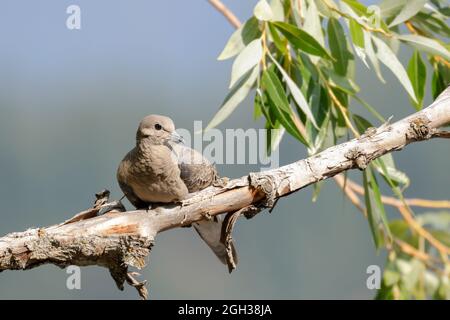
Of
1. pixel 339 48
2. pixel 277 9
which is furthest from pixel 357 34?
pixel 277 9

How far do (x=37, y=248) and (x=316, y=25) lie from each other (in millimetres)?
1642

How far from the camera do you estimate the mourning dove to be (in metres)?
3.14

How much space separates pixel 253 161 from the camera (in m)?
3.30

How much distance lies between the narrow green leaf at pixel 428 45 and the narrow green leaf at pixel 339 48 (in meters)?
0.28

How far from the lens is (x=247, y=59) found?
3.34 m

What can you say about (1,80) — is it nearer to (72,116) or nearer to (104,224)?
(72,116)

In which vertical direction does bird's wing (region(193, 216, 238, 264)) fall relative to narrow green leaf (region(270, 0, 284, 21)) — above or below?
below

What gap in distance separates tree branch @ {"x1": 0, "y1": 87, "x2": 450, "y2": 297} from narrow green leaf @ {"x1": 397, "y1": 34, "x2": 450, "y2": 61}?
448mm

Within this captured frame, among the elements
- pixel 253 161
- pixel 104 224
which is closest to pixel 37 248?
pixel 104 224

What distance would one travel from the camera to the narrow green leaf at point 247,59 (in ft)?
10.8

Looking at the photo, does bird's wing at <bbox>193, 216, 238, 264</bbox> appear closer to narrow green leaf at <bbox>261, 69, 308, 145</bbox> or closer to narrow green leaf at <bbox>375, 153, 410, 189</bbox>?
narrow green leaf at <bbox>261, 69, 308, 145</bbox>

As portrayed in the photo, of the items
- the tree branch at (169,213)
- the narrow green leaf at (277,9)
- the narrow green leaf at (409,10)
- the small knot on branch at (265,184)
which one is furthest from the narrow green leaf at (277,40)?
the small knot on branch at (265,184)

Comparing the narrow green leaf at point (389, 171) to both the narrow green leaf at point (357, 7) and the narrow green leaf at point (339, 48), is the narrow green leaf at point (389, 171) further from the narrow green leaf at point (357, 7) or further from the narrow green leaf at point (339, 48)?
the narrow green leaf at point (357, 7)

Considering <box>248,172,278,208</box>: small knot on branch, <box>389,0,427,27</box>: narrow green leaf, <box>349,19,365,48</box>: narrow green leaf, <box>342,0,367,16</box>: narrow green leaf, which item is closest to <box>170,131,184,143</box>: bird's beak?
<box>248,172,278,208</box>: small knot on branch
